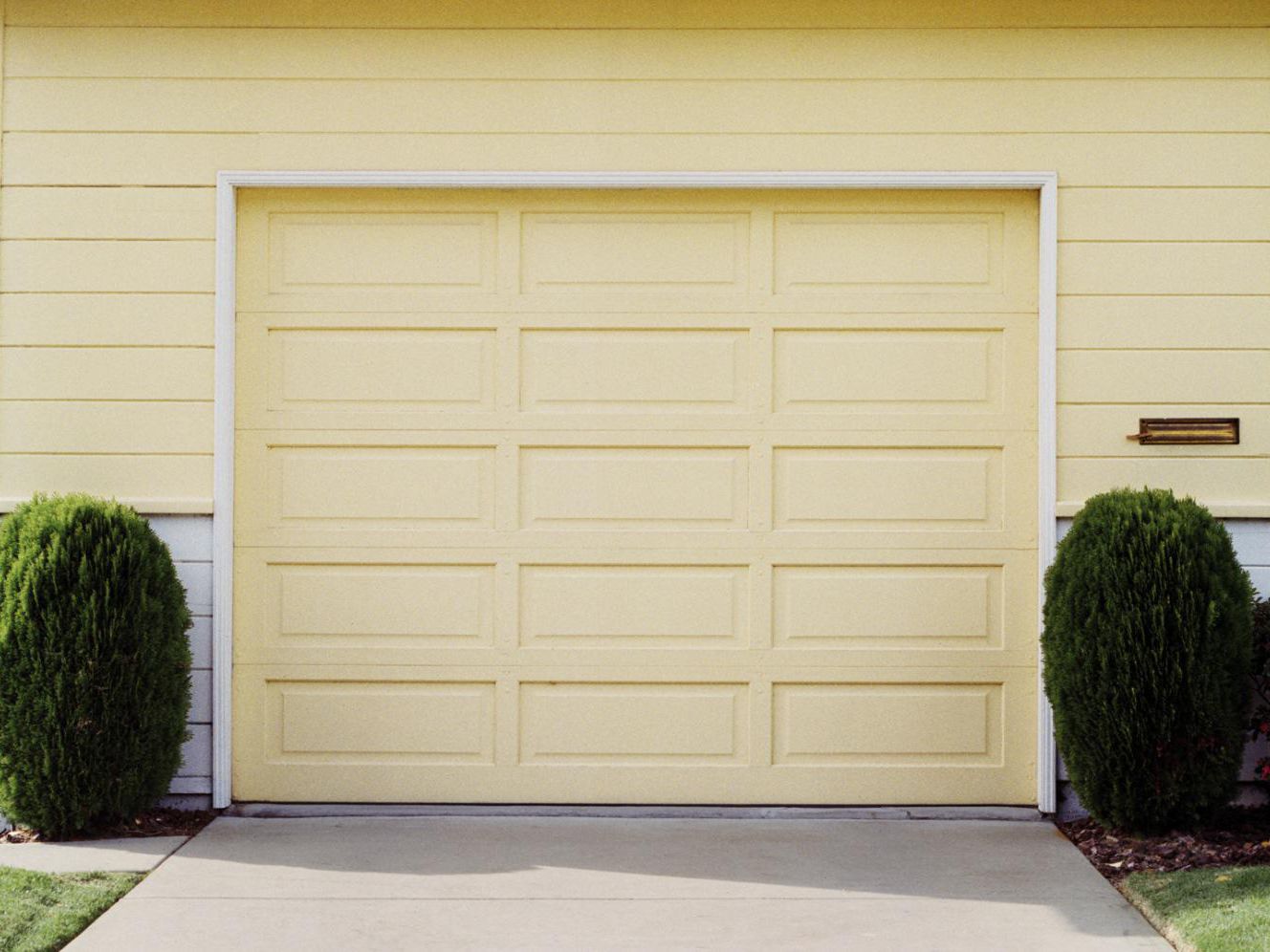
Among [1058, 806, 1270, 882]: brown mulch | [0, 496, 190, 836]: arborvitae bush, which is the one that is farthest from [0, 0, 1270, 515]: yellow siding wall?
[1058, 806, 1270, 882]: brown mulch

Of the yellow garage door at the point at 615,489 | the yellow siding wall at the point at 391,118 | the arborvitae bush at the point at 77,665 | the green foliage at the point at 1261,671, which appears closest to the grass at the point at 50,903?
the arborvitae bush at the point at 77,665

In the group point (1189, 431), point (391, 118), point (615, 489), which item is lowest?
point (615, 489)

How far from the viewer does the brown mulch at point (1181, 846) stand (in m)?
4.32

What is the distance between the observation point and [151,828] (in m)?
4.80

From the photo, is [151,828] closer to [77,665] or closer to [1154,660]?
[77,665]

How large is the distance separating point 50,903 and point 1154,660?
339cm

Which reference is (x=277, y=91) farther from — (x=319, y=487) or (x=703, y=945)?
(x=703, y=945)

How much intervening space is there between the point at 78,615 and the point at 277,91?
6.49 ft

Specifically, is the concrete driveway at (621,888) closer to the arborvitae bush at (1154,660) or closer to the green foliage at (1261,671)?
the arborvitae bush at (1154,660)

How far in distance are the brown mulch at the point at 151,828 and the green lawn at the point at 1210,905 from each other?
3.10m

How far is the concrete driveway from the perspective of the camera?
12.3ft

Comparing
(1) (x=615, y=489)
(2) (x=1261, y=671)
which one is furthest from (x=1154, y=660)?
(1) (x=615, y=489)

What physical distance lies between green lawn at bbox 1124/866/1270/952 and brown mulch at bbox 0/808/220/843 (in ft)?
10.2

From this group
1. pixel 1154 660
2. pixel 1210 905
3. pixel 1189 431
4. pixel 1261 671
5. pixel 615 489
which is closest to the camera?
pixel 1210 905
